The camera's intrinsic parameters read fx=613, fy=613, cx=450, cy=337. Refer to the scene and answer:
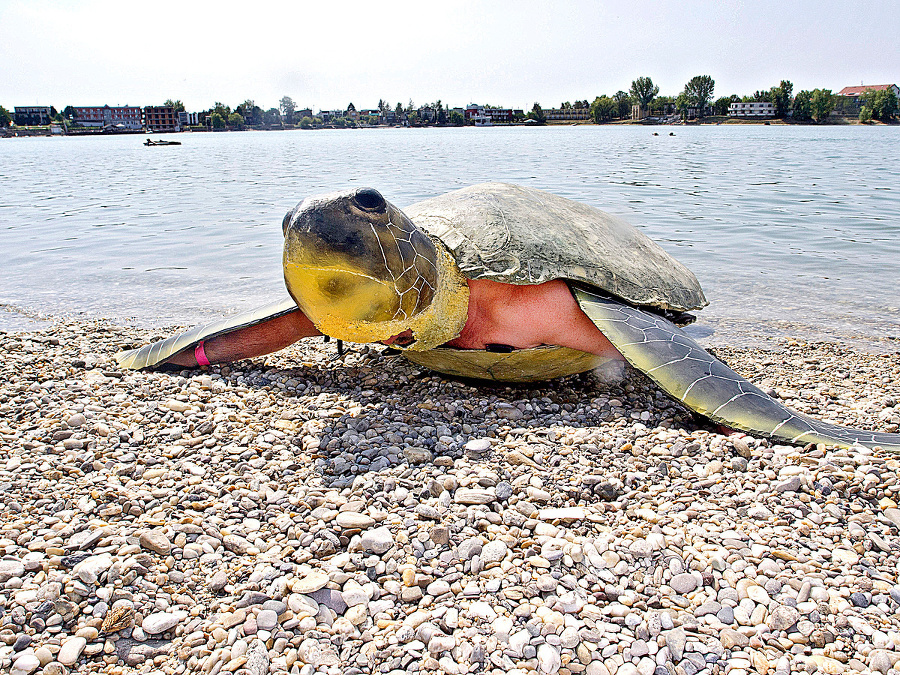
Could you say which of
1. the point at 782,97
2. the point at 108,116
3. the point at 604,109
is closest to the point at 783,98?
the point at 782,97

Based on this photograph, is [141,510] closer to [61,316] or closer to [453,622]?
[453,622]

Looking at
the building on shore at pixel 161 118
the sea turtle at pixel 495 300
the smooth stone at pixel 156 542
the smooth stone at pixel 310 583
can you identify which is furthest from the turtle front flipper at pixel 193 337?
the building on shore at pixel 161 118

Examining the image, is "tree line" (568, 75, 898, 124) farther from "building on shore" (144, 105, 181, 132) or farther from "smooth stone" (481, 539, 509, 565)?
"smooth stone" (481, 539, 509, 565)

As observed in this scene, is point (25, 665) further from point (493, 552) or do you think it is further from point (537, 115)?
point (537, 115)

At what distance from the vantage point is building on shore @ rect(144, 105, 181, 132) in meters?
156

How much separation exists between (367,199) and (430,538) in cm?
158

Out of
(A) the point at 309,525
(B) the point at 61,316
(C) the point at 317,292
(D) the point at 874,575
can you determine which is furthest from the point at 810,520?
(B) the point at 61,316

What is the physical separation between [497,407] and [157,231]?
11.0 m

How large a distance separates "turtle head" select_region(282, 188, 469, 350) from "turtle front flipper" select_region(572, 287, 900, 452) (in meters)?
1.11

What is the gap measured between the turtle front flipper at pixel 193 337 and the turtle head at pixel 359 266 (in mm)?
1045

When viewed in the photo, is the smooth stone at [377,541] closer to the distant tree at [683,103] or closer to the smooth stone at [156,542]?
the smooth stone at [156,542]

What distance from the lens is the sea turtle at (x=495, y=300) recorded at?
293cm

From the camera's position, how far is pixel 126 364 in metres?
4.32

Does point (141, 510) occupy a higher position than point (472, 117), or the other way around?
point (472, 117)
